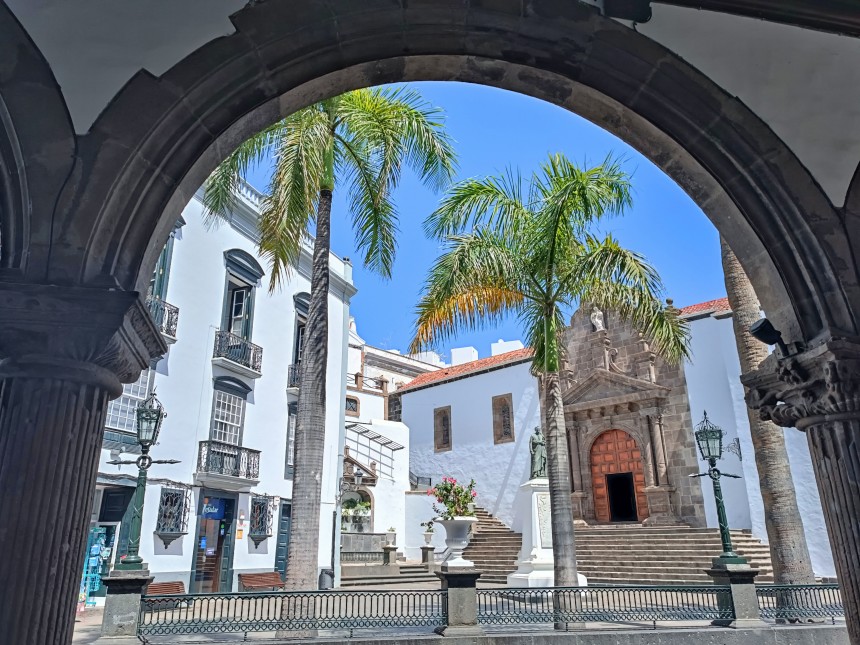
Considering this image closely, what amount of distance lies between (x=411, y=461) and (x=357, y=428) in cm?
368

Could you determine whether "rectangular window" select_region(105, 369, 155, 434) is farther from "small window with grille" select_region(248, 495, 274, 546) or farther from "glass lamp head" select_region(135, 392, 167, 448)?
"glass lamp head" select_region(135, 392, 167, 448)

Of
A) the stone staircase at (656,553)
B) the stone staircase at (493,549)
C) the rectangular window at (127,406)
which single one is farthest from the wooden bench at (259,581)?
the stone staircase at (656,553)

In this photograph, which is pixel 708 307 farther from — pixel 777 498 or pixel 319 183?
pixel 319 183

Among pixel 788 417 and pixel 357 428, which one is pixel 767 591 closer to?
pixel 788 417

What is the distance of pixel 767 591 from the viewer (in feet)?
26.1

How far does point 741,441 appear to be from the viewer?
1658 cm

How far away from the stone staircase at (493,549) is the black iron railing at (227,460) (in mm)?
7626

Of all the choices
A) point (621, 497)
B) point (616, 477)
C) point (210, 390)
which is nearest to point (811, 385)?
point (210, 390)

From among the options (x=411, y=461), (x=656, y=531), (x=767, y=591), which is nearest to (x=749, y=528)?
(x=656, y=531)

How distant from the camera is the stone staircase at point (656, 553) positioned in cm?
1511

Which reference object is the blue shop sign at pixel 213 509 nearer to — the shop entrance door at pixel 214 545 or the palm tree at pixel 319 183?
the shop entrance door at pixel 214 545

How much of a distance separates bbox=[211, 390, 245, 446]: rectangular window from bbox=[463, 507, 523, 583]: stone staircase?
27.4 ft

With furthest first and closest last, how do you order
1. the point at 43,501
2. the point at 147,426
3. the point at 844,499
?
the point at 147,426, the point at 844,499, the point at 43,501

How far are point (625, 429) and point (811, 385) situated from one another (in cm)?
1729
